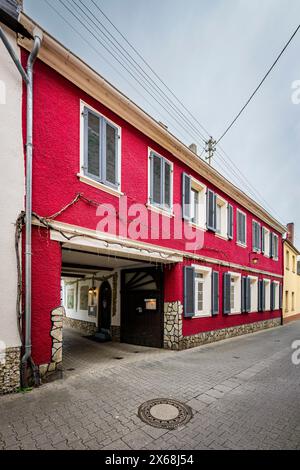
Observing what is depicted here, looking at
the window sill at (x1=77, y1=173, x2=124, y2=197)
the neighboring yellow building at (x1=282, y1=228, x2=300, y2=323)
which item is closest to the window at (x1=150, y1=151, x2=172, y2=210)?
the window sill at (x1=77, y1=173, x2=124, y2=197)

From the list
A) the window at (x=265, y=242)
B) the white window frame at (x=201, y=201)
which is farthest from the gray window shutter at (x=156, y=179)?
the window at (x=265, y=242)

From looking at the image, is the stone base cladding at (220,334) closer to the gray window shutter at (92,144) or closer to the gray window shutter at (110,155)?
the gray window shutter at (110,155)

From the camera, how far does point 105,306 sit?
1104cm

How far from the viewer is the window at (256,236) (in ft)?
47.5

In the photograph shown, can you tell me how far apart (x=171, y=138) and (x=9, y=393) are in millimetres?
7486

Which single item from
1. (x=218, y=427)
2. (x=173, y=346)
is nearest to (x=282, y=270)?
(x=173, y=346)

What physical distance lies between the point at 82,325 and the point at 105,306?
2.55 metres

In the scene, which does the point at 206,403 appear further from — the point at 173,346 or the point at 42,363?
the point at 173,346

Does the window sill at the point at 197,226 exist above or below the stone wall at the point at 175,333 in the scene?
above

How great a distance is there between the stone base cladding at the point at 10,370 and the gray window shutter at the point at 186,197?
20.4 ft

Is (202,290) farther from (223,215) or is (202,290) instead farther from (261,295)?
(261,295)
